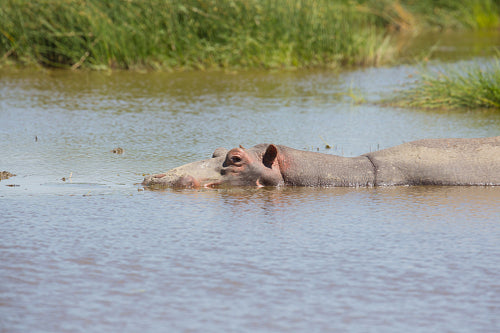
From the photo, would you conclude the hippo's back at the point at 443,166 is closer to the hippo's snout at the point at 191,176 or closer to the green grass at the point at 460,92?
the hippo's snout at the point at 191,176

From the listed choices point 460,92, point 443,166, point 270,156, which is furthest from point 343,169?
point 460,92

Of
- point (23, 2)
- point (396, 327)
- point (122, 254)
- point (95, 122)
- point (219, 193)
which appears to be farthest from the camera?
point (23, 2)

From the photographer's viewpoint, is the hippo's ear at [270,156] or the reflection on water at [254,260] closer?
the reflection on water at [254,260]

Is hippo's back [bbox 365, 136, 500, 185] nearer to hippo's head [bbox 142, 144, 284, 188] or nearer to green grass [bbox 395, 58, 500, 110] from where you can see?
hippo's head [bbox 142, 144, 284, 188]

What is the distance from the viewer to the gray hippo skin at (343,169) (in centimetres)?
560

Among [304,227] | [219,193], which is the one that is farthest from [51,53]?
[304,227]

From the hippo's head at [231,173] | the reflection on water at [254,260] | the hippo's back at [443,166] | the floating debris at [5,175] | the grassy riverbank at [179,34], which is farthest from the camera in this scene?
the grassy riverbank at [179,34]

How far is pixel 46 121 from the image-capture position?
8547 millimetres

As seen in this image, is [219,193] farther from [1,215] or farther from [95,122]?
[95,122]

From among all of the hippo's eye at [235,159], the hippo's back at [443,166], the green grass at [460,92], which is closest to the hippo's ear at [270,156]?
the hippo's eye at [235,159]

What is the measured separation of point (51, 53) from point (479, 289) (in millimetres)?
10708

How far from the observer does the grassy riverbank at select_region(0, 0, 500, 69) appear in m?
12.4

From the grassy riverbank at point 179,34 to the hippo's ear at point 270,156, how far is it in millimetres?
6980

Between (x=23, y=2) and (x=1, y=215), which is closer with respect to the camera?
(x=1, y=215)
